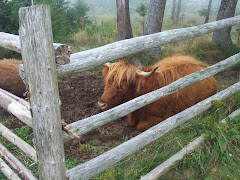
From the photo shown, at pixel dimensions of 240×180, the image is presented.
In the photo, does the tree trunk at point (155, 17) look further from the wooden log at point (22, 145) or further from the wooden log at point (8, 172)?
the wooden log at point (8, 172)

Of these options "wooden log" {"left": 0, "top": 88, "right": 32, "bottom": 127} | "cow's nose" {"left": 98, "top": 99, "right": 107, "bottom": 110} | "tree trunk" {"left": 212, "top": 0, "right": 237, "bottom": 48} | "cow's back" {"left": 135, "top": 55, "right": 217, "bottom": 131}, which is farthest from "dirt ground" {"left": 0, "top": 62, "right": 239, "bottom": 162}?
"tree trunk" {"left": 212, "top": 0, "right": 237, "bottom": 48}

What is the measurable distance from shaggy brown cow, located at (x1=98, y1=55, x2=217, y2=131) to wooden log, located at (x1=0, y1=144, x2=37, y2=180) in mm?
1424

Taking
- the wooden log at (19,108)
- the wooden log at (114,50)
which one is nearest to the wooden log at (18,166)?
the wooden log at (19,108)

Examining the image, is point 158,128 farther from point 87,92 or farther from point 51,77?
point 87,92

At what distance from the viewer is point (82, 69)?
6.20 ft

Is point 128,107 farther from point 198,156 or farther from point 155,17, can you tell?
point 155,17

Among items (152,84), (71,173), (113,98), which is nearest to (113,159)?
(71,173)

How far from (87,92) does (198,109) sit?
114 inches

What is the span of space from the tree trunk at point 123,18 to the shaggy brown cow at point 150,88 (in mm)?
2440

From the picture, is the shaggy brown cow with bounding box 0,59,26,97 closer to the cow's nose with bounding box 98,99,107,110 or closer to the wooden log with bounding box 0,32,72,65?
the cow's nose with bounding box 98,99,107,110

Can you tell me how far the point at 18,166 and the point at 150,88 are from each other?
2245mm

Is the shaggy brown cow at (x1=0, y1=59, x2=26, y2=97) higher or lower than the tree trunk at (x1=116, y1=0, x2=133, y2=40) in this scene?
lower

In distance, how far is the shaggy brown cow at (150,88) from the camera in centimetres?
361

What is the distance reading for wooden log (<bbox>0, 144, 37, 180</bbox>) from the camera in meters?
2.34
